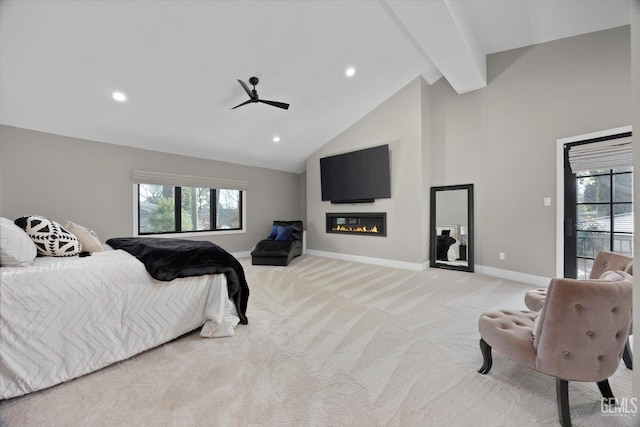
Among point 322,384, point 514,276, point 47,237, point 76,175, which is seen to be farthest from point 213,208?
point 514,276

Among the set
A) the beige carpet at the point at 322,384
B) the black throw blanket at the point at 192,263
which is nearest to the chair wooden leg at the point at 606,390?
the beige carpet at the point at 322,384

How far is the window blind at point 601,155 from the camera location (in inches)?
107

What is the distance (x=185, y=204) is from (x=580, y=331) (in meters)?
5.59

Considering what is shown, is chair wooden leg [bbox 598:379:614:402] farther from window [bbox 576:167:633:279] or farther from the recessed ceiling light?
the recessed ceiling light

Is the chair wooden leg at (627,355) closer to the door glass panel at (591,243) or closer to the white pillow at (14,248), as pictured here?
the door glass panel at (591,243)

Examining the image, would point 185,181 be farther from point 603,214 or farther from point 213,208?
point 603,214

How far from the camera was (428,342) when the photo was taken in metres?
1.98

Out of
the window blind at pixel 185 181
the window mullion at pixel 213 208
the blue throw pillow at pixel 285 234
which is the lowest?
the blue throw pillow at pixel 285 234

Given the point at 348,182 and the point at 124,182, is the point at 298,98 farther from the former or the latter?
the point at 124,182

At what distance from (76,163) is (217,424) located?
4.42m

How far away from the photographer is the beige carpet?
1264mm

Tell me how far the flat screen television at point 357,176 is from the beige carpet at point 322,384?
2.83 metres

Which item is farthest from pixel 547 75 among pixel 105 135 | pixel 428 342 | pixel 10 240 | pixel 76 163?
pixel 76 163

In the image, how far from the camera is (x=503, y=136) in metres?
3.79
